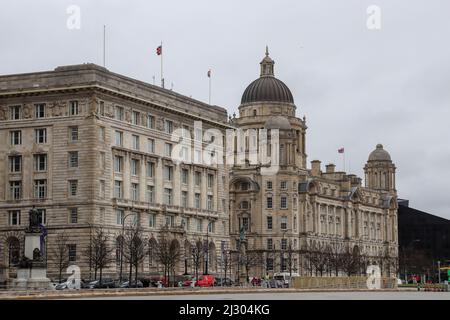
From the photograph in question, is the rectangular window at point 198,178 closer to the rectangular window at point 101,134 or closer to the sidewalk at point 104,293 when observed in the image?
the rectangular window at point 101,134

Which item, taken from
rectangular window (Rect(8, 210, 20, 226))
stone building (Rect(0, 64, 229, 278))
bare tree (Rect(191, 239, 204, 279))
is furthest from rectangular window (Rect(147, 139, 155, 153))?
rectangular window (Rect(8, 210, 20, 226))

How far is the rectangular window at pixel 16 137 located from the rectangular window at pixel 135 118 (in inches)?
543

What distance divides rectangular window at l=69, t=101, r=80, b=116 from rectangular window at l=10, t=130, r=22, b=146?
22.8ft

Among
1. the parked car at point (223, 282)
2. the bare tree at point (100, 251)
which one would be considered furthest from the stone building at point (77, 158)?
the parked car at point (223, 282)

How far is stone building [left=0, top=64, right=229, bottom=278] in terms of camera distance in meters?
127

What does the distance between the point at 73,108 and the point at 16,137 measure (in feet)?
26.4

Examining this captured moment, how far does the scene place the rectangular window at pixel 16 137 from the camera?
130 m

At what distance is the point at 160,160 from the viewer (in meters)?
141

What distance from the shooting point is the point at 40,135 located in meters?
129

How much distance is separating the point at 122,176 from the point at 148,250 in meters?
9.38

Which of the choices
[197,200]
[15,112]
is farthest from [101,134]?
[197,200]

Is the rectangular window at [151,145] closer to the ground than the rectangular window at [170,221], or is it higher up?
higher up
